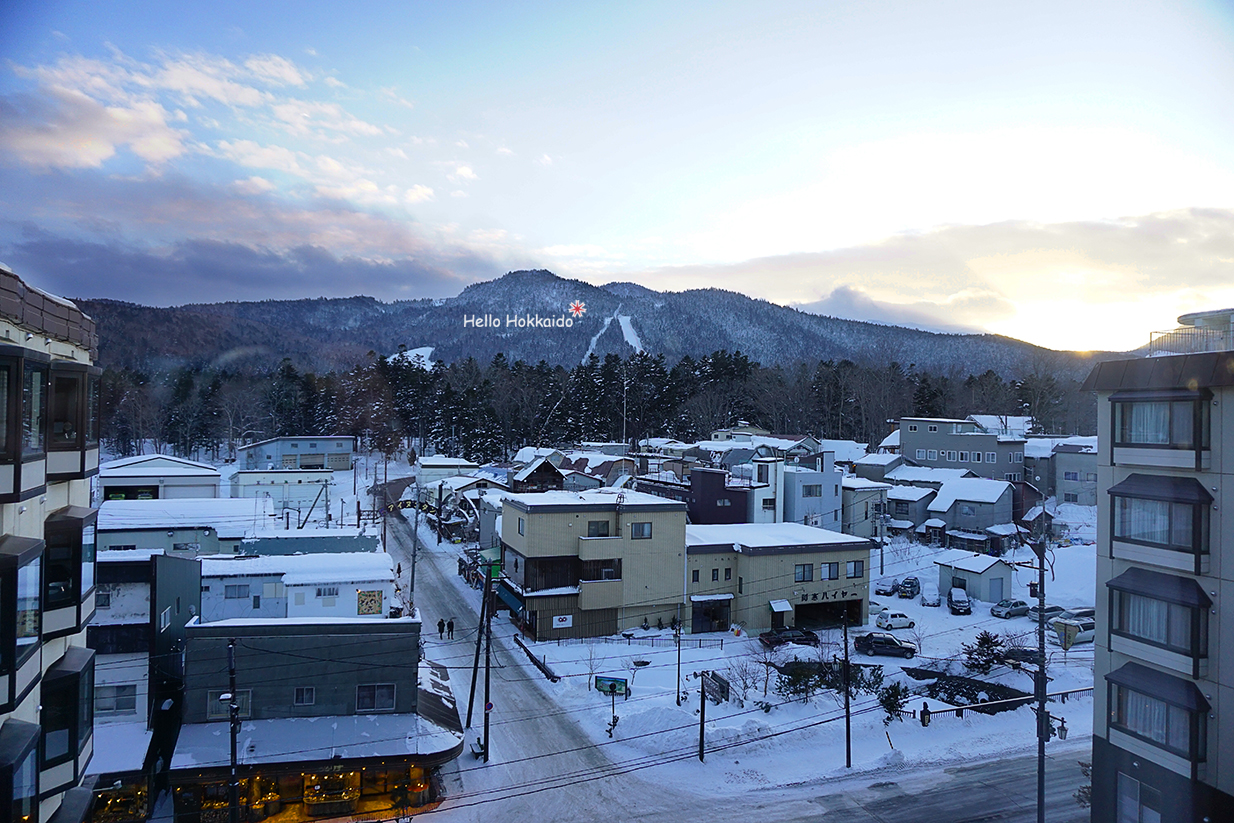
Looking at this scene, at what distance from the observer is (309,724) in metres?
11.7

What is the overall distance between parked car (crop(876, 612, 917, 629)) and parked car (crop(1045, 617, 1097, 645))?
3.56 meters

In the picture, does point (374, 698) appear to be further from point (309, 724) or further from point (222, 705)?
point (222, 705)

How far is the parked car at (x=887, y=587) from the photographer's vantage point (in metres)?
23.7

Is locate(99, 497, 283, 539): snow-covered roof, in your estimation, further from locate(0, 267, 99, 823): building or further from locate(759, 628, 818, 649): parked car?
locate(759, 628, 818, 649): parked car

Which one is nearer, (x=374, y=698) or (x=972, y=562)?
(x=374, y=698)

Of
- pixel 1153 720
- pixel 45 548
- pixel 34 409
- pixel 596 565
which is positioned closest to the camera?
pixel 34 409

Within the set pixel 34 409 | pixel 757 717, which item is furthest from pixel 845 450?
pixel 34 409

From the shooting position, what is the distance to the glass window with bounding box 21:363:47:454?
17.2 feet

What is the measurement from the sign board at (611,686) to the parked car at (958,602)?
38.9 ft

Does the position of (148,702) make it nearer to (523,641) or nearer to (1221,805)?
(523,641)

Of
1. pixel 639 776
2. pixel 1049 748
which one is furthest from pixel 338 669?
pixel 1049 748

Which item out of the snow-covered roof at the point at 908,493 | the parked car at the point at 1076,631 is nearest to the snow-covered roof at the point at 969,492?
the snow-covered roof at the point at 908,493

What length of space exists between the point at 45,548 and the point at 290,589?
29.5 ft

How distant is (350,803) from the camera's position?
1107 centimetres
